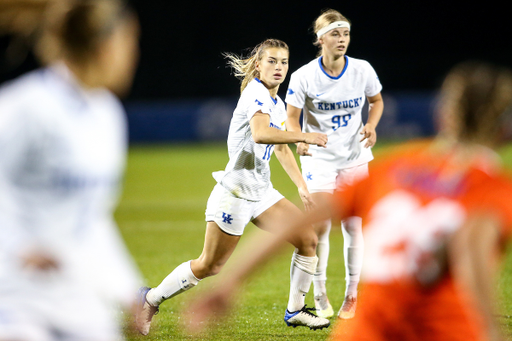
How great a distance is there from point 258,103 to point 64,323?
2941mm

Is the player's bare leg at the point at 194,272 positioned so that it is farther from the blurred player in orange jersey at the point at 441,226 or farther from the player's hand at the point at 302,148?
the blurred player in orange jersey at the point at 441,226

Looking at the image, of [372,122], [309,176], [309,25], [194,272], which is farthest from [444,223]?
[309,25]

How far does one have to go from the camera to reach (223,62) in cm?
2747

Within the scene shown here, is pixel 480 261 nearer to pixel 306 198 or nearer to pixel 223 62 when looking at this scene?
pixel 306 198

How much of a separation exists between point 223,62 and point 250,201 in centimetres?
2327

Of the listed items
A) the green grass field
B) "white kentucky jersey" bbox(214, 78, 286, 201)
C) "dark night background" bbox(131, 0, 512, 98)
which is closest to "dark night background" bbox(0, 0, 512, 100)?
"dark night background" bbox(131, 0, 512, 98)

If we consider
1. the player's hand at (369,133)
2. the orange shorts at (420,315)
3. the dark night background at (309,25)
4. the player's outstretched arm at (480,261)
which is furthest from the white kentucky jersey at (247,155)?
the dark night background at (309,25)

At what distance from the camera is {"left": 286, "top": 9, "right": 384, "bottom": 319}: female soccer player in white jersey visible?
550 cm

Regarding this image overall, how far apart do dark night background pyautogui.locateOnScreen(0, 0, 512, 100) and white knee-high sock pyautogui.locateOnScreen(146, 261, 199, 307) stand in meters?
25.2

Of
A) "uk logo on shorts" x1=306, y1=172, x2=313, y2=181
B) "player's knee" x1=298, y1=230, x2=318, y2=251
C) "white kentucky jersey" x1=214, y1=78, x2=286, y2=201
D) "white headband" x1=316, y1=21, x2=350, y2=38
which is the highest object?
"white headband" x1=316, y1=21, x2=350, y2=38

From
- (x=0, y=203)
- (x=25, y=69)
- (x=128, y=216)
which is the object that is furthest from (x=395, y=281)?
(x=25, y=69)

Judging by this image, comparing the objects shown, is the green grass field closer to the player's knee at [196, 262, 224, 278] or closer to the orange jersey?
the player's knee at [196, 262, 224, 278]

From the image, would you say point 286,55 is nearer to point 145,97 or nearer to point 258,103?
point 258,103

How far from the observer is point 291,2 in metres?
30.7
